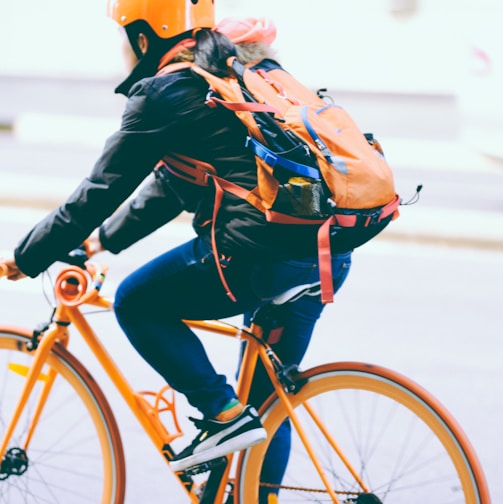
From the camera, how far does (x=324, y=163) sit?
7.98 ft

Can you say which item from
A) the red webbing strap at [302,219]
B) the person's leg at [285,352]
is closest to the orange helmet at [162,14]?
the red webbing strap at [302,219]

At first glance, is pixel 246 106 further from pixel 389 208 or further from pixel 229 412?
pixel 229 412

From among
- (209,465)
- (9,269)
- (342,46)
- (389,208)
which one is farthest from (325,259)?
(342,46)

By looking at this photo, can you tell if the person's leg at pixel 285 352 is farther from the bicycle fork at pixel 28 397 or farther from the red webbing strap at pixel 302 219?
the bicycle fork at pixel 28 397

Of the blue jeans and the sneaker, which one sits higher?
the blue jeans

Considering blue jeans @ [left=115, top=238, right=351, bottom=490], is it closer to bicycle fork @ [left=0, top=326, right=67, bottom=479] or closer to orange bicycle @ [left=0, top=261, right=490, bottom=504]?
orange bicycle @ [left=0, top=261, right=490, bottom=504]

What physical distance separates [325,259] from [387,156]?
9.47 meters

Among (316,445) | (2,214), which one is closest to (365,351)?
(316,445)

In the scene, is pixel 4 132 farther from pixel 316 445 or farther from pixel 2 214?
pixel 316 445

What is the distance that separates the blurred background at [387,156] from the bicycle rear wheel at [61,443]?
0.66ft

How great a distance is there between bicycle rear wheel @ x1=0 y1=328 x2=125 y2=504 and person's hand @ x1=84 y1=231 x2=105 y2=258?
13.2 inches

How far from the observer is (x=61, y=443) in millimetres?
4012

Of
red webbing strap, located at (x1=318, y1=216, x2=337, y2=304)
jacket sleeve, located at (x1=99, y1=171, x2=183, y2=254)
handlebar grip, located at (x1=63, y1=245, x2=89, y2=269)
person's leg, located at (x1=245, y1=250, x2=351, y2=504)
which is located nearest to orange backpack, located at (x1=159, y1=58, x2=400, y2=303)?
red webbing strap, located at (x1=318, y1=216, x2=337, y2=304)

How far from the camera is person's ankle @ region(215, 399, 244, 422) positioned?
2742mm
